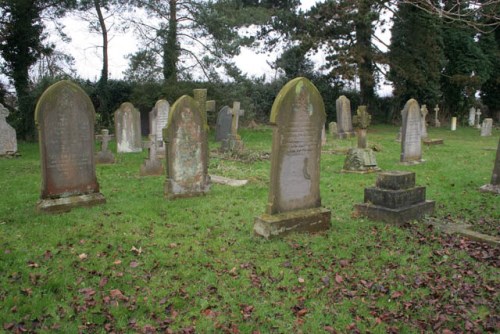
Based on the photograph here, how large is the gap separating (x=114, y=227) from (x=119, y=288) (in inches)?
79.9

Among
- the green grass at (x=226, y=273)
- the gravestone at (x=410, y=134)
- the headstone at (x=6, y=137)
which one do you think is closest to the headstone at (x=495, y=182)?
the green grass at (x=226, y=273)

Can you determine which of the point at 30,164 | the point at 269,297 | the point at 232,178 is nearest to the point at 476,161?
the point at 232,178

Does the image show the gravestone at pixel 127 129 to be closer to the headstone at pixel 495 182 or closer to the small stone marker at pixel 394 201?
the small stone marker at pixel 394 201

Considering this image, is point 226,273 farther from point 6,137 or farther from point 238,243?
point 6,137

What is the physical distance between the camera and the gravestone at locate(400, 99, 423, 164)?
12453 mm

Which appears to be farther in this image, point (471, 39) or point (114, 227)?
point (471, 39)

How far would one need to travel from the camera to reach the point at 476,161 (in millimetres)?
13344

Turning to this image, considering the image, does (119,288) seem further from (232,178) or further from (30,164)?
(30,164)

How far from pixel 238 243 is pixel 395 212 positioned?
2563 mm

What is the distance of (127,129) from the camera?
1563 centimetres

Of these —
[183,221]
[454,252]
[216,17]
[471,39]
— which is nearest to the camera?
[454,252]

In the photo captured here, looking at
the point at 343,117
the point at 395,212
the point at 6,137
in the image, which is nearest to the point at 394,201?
the point at 395,212

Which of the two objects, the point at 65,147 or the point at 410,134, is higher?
the point at 410,134


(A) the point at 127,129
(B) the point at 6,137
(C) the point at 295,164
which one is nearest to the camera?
(C) the point at 295,164
